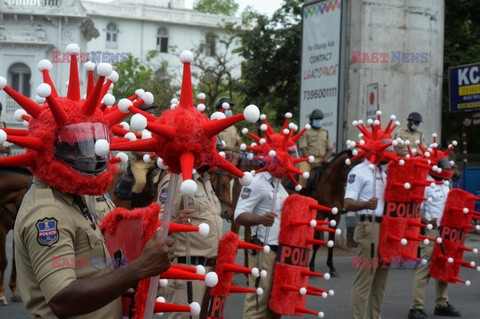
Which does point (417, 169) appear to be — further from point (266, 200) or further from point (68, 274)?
point (68, 274)

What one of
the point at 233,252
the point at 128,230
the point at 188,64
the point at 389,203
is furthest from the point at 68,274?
the point at 389,203

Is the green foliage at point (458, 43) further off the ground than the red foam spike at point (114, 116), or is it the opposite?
the green foliage at point (458, 43)

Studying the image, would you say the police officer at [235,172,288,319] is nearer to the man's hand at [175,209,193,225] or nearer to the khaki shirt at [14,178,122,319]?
the man's hand at [175,209,193,225]

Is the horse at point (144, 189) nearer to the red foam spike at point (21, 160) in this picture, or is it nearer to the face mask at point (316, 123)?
the face mask at point (316, 123)

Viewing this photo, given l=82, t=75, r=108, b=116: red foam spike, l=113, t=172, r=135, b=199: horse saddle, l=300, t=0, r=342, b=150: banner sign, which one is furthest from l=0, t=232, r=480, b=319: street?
l=82, t=75, r=108, b=116: red foam spike

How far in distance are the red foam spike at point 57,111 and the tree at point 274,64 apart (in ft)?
77.1

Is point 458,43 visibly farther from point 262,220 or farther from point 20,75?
point 20,75

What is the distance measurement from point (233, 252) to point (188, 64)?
218 cm

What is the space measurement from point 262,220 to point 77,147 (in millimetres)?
3439

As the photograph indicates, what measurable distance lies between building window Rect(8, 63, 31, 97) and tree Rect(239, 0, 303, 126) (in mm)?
21749

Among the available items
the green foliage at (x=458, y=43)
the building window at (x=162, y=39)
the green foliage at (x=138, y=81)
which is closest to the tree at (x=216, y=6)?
the building window at (x=162, y=39)

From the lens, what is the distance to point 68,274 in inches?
140

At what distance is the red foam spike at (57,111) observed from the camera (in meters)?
3.71

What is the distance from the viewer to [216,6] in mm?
78438
